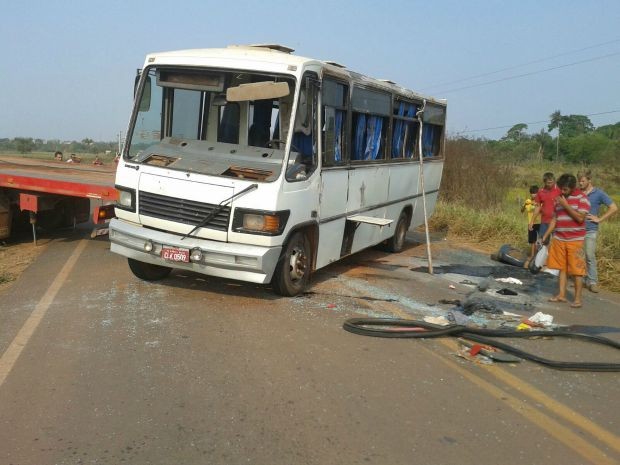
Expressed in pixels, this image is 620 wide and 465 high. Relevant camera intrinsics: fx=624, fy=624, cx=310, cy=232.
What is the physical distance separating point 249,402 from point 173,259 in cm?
269

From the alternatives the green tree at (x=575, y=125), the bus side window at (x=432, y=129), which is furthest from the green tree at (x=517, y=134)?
the bus side window at (x=432, y=129)

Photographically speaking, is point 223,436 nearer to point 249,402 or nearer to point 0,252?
point 249,402

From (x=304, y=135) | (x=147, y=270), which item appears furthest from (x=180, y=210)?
(x=304, y=135)

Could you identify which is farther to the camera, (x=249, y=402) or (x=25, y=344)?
(x=25, y=344)

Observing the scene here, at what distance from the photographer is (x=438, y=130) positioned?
43.4ft

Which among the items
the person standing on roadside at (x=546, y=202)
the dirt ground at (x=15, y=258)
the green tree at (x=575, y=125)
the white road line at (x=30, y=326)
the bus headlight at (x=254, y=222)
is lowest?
the dirt ground at (x=15, y=258)

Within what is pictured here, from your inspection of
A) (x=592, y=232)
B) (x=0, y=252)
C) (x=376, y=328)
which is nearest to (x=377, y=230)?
(x=592, y=232)

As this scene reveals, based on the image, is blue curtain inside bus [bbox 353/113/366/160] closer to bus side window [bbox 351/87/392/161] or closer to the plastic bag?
bus side window [bbox 351/87/392/161]

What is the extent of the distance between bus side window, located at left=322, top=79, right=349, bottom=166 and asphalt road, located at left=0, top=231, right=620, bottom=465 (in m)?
1.76

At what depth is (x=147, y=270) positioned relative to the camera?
774 centimetres

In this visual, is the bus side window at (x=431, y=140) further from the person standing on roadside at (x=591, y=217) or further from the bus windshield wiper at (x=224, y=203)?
the bus windshield wiper at (x=224, y=203)

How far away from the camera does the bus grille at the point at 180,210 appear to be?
654 cm

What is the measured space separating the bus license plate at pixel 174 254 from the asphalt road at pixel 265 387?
0.51 metres

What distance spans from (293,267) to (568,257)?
357 centimetres
